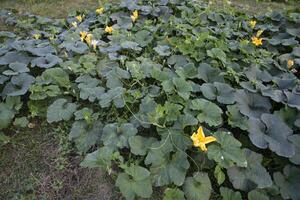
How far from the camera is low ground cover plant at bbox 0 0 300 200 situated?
6.97ft

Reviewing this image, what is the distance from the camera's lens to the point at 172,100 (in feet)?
8.18

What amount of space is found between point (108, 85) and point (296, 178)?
1.57m

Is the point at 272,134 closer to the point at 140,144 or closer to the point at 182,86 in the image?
the point at 182,86

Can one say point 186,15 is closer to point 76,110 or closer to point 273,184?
point 76,110

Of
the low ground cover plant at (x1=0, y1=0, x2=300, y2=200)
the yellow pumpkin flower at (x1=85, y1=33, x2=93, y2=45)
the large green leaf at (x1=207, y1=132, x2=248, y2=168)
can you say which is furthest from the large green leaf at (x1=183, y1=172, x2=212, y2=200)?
the yellow pumpkin flower at (x1=85, y1=33, x2=93, y2=45)

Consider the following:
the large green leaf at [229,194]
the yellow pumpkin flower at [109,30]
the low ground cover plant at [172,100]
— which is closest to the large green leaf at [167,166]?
the low ground cover plant at [172,100]

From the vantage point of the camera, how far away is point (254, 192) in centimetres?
208

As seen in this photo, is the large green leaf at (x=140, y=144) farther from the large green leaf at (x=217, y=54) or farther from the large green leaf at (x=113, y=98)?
the large green leaf at (x=217, y=54)

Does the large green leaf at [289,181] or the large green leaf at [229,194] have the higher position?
the large green leaf at [289,181]

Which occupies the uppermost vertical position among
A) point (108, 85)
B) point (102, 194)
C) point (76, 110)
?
point (108, 85)

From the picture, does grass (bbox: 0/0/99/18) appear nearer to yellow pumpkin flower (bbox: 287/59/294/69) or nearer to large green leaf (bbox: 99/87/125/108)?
large green leaf (bbox: 99/87/125/108)

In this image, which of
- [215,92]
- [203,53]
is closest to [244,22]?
[203,53]

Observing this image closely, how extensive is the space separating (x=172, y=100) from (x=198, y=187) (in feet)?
2.32

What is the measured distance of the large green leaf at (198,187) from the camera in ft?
6.73
